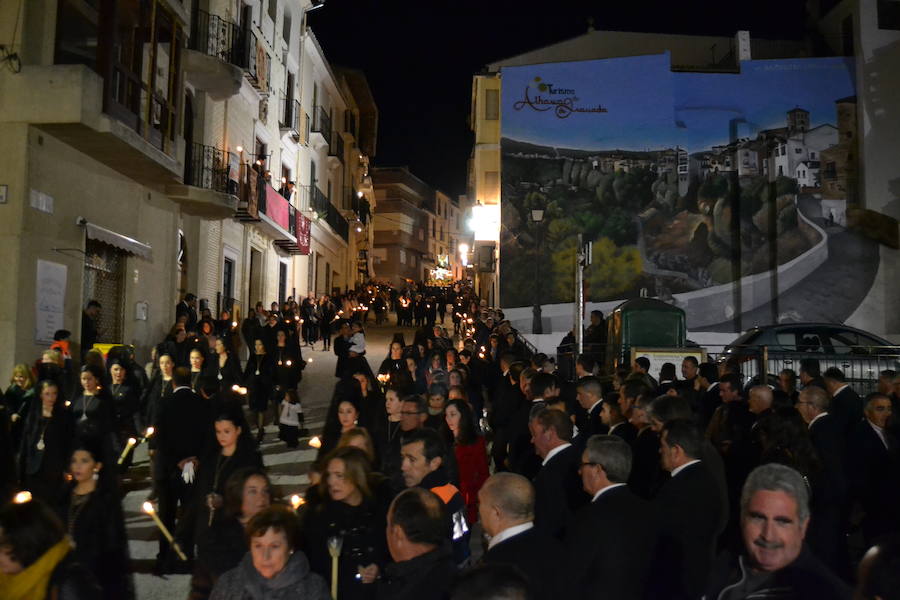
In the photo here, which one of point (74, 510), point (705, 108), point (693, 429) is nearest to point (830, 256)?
point (705, 108)

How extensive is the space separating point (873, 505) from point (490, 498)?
4190 mm

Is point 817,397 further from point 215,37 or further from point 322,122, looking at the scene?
point 322,122

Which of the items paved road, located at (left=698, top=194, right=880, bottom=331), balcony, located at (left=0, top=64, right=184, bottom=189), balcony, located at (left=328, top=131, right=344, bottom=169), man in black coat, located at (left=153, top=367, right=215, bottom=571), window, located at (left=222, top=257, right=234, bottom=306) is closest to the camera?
man in black coat, located at (left=153, top=367, right=215, bottom=571)

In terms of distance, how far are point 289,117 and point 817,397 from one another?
26344 mm

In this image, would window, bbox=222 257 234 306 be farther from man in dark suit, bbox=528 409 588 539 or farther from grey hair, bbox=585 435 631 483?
grey hair, bbox=585 435 631 483

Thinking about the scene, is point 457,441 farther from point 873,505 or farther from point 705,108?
point 705,108

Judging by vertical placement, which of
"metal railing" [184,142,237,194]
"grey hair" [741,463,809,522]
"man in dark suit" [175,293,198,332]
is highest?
"metal railing" [184,142,237,194]

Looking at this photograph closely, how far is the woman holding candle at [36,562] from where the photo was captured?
331cm

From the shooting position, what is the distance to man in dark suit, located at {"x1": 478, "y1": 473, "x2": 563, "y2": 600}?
11.4ft

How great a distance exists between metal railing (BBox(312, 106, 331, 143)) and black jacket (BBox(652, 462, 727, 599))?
1283 inches

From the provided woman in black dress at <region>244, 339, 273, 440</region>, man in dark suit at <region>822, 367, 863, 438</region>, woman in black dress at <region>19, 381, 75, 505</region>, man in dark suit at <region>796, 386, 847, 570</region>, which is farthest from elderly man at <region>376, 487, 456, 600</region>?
woman in black dress at <region>244, 339, 273, 440</region>

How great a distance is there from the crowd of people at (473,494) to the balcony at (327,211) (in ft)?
84.4

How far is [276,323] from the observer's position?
48.0 ft

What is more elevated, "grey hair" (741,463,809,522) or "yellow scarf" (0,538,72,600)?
"grey hair" (741,463,809,522)
